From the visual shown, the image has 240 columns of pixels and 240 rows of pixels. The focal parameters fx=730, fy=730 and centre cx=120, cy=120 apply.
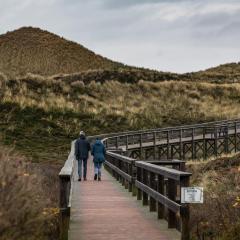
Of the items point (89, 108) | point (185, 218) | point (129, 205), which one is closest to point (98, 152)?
point (129, 205)

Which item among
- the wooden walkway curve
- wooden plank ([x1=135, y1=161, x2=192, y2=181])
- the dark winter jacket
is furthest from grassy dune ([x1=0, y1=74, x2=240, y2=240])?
wooden plank ([x1=135, y1=161, x2=192, y2=181])

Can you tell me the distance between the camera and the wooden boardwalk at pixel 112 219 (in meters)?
11.8

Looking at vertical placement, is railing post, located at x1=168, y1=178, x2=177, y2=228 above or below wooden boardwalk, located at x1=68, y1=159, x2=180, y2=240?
above

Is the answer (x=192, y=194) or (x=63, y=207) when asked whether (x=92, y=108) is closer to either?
(x=63, y=207)

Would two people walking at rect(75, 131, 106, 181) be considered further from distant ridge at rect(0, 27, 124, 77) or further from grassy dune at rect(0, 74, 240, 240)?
distant ridge at rect(0, 27, 124, 77)

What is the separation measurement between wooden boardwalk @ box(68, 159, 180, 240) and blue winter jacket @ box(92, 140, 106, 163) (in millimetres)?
4598

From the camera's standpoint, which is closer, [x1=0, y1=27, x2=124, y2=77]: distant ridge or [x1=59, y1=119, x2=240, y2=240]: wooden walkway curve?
[x1=59, y1=119, x2=240, y2=240]: wooden walkway curve

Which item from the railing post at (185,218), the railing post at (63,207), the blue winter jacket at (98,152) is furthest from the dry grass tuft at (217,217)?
the blue winter jacket at (98,152)

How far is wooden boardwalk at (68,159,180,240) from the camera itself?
1180cm

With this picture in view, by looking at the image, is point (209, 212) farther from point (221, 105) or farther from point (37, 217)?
point (221, 105)

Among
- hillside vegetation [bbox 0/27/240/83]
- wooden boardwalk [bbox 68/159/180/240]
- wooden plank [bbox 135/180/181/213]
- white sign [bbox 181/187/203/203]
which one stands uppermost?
hillside vegetation [bbox 0/27/240/83]

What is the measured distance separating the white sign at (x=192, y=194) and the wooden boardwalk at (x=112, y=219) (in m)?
0.99

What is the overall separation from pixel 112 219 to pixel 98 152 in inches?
467

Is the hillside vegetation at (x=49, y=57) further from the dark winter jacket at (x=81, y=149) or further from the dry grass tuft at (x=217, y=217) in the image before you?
the dry grass tuft at (x=217, y=217)
